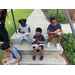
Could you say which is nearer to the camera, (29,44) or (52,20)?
(52,20)

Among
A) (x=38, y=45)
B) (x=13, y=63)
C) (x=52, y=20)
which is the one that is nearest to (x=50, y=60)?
(x=38, y=45)

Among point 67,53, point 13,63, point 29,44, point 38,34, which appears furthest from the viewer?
point 29,44

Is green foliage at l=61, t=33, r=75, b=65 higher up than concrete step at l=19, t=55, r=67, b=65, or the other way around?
green foliage at l=61, t=33, r=75, b=65

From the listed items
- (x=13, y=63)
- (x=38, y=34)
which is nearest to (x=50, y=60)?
(x=38, y=34)

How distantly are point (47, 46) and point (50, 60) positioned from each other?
51cm

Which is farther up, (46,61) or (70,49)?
(70,49)

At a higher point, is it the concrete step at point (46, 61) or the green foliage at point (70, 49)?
the green foliage at point (70, 49)

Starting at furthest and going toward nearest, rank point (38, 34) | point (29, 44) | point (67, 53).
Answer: point (29, 44), point (67, 53), point (38, 34)

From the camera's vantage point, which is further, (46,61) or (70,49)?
(70,49)

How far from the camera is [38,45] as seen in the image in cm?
215

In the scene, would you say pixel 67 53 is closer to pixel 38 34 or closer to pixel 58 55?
pixel 58 55

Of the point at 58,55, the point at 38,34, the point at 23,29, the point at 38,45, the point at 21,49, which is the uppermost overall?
the point at 23,29

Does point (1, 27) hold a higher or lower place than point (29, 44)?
higher
